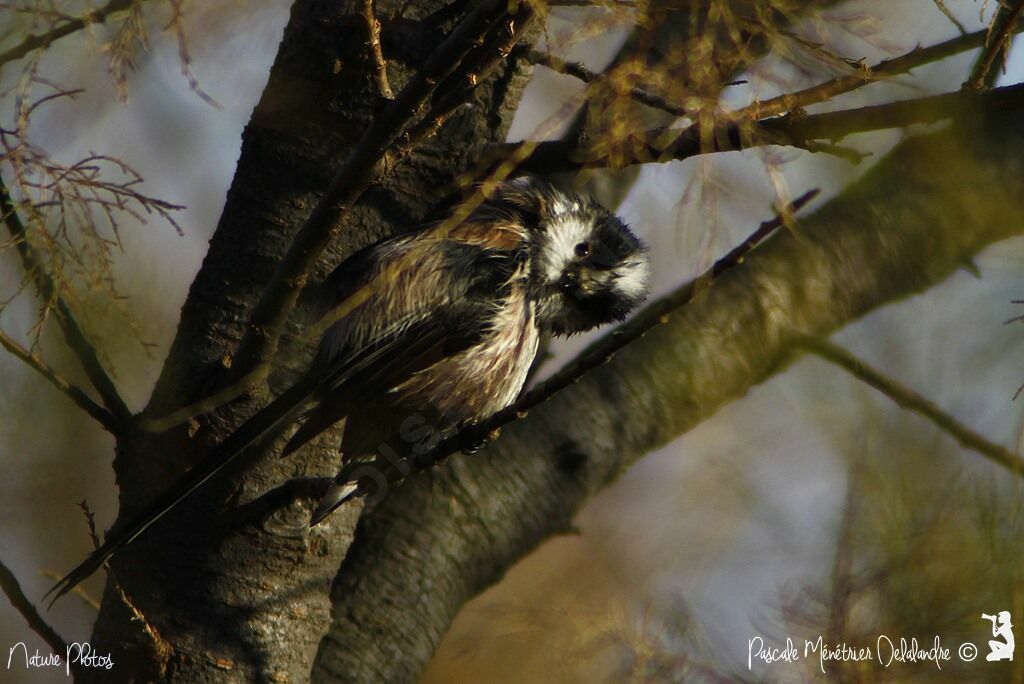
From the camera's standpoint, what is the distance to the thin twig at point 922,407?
2.97 metres

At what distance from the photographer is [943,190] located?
363cm

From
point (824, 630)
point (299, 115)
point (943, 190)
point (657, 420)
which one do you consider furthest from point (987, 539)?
point (299, 115)

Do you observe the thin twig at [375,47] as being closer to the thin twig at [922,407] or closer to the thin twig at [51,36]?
the thin twig at [51,36]

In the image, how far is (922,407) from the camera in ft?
10.2

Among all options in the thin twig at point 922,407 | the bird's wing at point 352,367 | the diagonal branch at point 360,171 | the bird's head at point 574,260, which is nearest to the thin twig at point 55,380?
the bird's wing at point 352,367

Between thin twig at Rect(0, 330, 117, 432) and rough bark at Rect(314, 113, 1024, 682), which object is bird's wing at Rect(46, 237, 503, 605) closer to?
thin twig at Rect(0, 330, 117, 432)

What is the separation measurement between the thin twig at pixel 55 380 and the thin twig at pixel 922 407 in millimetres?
2163

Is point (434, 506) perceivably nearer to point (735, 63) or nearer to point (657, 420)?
point (657, 420)

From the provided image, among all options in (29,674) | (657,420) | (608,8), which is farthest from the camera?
(29,674)

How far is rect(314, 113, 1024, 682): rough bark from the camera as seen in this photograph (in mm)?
2881

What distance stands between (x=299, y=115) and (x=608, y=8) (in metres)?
1.03

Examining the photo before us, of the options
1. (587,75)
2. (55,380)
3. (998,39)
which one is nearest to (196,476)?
(55,380)

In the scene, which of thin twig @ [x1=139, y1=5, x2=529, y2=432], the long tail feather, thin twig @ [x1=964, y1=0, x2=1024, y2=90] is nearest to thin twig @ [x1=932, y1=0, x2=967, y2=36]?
thin twig @ [x1=964, y1=0, x2=1024, y2=90]

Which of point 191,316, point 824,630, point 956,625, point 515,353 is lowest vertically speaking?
point 956,625
